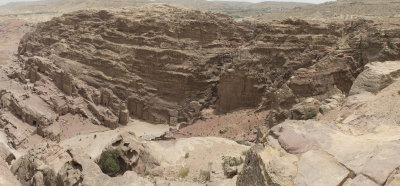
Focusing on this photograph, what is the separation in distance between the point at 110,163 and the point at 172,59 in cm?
1852

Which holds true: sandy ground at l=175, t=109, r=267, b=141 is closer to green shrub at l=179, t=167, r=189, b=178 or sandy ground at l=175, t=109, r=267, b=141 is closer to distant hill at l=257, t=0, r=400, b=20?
green shrub at l=179, t=167, r=189, b=178

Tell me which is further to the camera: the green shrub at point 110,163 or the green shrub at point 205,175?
the green shrub at point 110,163

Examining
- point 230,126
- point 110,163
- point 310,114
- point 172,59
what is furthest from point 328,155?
point 172,59

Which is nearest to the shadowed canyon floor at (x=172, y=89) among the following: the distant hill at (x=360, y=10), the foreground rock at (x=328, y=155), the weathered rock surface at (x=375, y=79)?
the weathered rock surface at (x=375, y=79)

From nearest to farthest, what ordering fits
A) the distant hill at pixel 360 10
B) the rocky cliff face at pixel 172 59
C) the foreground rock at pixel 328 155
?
1. the foreground rock at pixel 328 155
2. the rocky cliff face at pixel 172 59
3. the distant hill at pixel 360 10

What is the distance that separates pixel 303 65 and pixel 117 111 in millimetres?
16647

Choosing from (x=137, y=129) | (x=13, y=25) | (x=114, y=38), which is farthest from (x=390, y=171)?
(x=13, y=25)

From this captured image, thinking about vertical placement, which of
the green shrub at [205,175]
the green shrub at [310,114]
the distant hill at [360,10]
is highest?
the distant hill at [360,10]

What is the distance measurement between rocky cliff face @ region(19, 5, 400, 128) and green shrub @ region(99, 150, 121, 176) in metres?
14.9

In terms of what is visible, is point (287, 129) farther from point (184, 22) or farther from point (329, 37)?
point (184, 22)

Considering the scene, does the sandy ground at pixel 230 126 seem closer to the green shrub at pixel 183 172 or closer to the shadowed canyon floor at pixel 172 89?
the shadowed canyon floor at pixel 172 89

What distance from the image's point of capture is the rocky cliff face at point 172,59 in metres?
27.6

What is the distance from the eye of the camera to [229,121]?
26906 millimetres

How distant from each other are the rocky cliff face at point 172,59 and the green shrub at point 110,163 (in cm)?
1495
